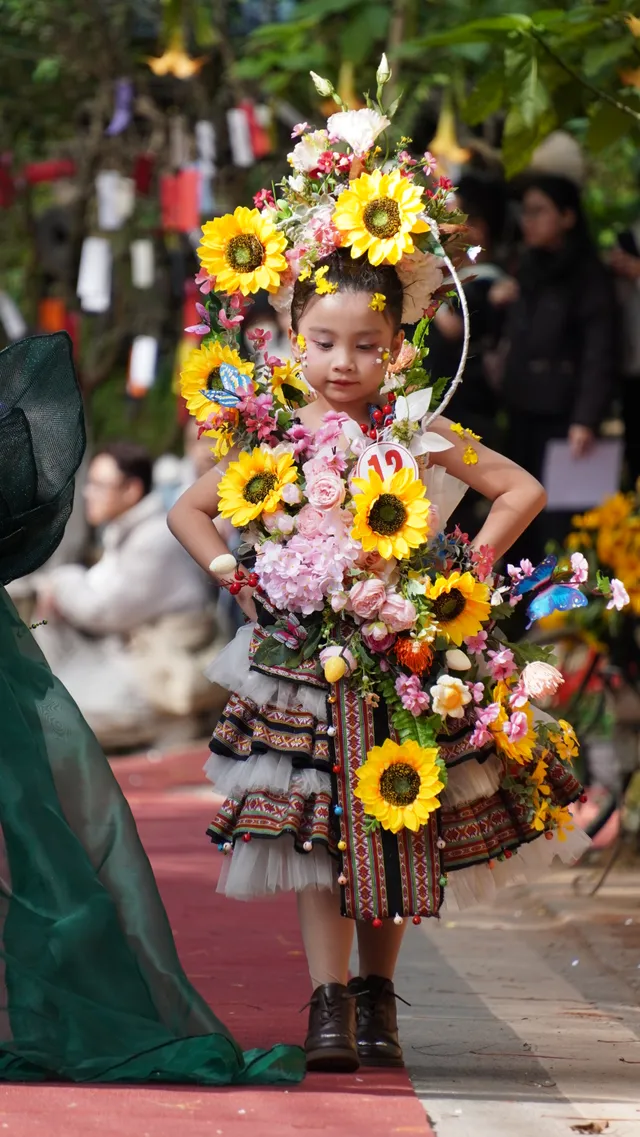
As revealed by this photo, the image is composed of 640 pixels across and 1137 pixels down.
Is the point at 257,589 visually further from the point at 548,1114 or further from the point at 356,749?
the point at 548,1114

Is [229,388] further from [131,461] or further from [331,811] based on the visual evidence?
[131,461]

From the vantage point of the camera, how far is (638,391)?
7238mm

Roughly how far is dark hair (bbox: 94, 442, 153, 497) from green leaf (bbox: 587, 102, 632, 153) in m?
4.59

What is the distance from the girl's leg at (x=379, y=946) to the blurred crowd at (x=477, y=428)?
7.93 feet

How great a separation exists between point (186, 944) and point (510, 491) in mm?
1626

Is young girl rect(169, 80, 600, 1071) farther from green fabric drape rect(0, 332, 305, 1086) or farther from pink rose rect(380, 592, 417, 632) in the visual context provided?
green fabric drape rect(0, 332, 305, 1086)

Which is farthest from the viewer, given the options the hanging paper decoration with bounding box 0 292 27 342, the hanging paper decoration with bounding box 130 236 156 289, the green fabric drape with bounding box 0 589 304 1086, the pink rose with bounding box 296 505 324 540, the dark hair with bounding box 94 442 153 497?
the hanging paper decoration with bounding box 0 292 27 342

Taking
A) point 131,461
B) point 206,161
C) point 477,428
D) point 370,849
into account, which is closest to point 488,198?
point 477,428

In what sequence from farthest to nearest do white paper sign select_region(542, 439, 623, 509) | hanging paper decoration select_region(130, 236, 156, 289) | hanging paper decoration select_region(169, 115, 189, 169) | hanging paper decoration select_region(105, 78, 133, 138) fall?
hanging paper decoration select_region(130, 236, 156, 289) < hanging paper decoration select_region(169, 115, 189, 169) < hanging paper decoration select_region(105, 78, 133, 138) < white paper sign select_region(542, 439, 623, 509)

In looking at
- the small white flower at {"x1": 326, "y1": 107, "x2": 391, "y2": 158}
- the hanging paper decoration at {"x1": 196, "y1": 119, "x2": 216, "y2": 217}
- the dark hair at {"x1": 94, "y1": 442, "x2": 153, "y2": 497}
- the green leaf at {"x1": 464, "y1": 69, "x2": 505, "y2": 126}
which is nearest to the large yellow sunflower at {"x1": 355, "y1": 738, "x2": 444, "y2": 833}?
the small white flower at {"x1": 326, "y1": 107, "x2": 391, "y2": 158}

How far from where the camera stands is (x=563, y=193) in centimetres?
700

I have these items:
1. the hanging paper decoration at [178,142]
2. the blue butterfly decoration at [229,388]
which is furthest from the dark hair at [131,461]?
the blue butterfly decoration at [229,388]

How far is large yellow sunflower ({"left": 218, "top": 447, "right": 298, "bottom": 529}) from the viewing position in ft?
11.5

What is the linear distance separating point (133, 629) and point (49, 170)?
13.0ft
